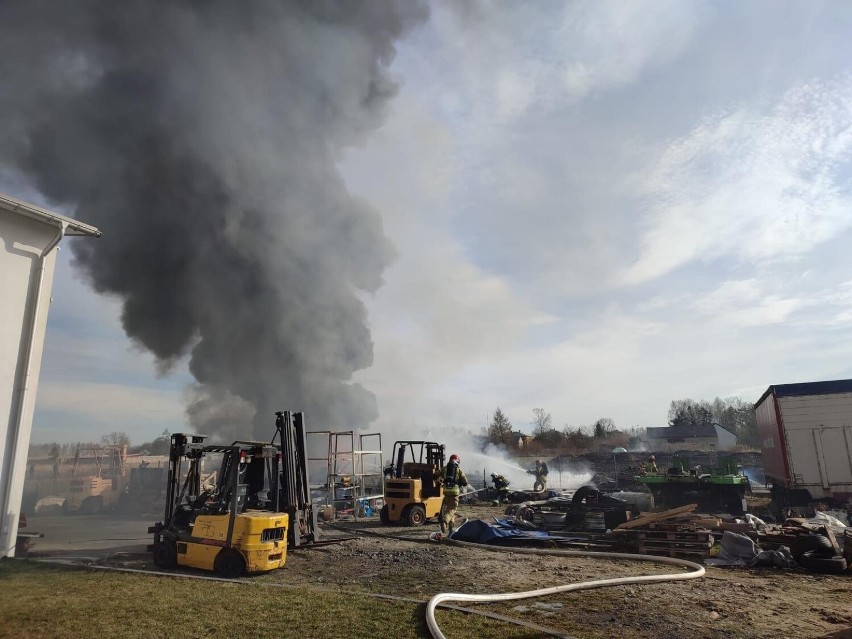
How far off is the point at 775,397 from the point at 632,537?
10886 mm

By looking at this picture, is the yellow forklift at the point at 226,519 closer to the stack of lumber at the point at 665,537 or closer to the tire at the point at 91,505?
the stack of lumber at the point at 665,537

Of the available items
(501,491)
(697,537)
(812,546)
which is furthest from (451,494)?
(501,491)

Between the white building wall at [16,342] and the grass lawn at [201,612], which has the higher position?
the white building wall at [16,342]

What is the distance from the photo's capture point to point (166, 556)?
7.70 meters

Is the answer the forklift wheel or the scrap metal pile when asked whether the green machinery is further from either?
the forklift wheel

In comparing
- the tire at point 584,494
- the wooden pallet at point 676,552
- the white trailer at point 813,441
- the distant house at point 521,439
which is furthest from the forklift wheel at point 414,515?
the distant house at point 521,439

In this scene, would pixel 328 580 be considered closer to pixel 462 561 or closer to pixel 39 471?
pixel 462 561

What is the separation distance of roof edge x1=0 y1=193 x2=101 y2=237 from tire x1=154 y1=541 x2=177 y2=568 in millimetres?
5187

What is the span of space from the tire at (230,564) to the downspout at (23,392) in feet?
10.5

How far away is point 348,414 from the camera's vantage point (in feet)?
87.4

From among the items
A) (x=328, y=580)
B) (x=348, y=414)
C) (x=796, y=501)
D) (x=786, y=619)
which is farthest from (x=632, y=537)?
(x=348, y=414)

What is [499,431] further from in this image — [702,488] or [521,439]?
[702,488]

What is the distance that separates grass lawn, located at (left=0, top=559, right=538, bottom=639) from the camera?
4785mm

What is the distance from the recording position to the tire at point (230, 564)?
7.10 m
